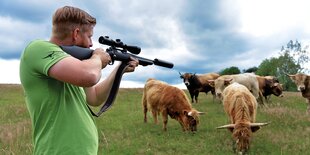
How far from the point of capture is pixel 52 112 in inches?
122

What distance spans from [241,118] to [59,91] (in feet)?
32.7

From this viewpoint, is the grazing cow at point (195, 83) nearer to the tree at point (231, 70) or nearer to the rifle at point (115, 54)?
the rifle at point (115, 54)

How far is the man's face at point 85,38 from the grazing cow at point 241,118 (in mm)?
9179

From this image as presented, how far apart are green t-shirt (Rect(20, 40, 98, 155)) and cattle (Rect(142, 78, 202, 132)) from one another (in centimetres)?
1178

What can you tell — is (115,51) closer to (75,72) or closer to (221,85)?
(75,72)

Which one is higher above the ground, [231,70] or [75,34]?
[231,70]

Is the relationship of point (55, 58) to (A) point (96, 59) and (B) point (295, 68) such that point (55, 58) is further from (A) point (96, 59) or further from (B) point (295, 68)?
(B) point (295, 68)

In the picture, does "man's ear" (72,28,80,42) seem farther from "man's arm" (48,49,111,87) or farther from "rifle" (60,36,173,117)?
"man's arm" (48,49,111,87)

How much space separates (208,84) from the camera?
3073 centimetres

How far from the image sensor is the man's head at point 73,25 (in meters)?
3.01

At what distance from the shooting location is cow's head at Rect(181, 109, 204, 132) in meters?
14.8

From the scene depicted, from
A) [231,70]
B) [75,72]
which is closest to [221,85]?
[75,72]

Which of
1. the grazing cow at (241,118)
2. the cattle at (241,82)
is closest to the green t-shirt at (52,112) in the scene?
the grazing cow at (241,118)

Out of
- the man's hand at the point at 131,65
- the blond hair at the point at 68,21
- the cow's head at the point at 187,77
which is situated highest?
the cow's head at the point at 187,77
